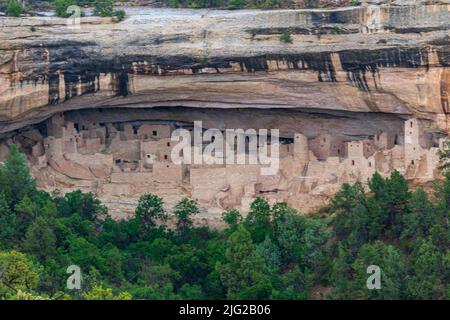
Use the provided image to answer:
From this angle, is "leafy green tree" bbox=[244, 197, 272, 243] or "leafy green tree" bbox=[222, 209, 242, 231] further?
"leafy green tree" bbox=[222, 209, 242, 231]

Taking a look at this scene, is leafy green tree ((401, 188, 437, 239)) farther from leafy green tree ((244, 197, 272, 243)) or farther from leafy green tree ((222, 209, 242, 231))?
leafy green tree ((222, 209, 242, 231))

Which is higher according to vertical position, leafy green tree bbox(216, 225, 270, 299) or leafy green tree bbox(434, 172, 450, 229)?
leafy green tree bbox(434, 172, 450, 229)

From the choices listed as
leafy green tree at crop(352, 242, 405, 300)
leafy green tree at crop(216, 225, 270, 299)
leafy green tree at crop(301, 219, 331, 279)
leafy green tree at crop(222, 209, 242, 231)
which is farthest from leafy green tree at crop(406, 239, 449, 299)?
leafy green tree at crop(222, 209, 242, 231)

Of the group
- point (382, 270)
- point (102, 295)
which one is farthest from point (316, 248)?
point (102, 295)

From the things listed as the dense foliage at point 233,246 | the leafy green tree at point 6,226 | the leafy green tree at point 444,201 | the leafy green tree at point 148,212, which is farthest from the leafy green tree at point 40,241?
the leafy green tree at point 444,201

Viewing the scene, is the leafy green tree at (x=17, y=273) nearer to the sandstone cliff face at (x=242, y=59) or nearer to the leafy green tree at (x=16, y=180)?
the leafy green tree at (x=16, y=180)
